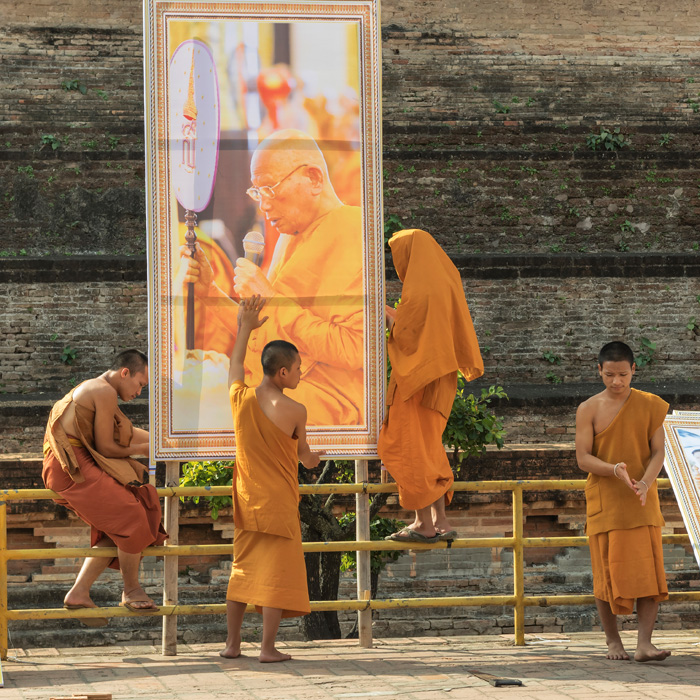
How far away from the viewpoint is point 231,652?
4.59 meters

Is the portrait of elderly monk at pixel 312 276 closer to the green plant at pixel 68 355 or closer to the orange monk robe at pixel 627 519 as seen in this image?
the orange monk robe at pixel 627 519

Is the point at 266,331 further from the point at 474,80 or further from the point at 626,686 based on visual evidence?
the point at 474,80

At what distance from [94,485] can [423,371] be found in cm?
153

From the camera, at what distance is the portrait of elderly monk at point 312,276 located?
16.3 feet

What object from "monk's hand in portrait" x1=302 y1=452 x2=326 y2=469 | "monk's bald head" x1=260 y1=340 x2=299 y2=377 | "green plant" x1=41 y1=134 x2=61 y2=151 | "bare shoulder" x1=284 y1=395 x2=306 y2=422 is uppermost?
"green plant" x1=41 y1=134 x2=61 y2=151

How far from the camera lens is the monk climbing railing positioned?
15.2 ft

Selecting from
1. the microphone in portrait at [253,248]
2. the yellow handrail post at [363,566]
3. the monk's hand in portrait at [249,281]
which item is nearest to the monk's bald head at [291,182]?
the microphone in portrait at [253,248]

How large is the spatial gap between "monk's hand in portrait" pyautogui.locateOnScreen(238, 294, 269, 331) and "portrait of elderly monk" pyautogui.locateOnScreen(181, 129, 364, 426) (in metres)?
0.08

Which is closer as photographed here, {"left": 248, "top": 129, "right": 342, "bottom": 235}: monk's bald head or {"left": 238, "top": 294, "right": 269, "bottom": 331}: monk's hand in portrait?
{"left": 238, "top": 294, "right": 269, "bottom": 331}: monk's hand in portrait

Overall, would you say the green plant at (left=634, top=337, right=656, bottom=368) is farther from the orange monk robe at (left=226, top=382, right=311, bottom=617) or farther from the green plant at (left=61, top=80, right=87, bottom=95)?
the orange monk robe at (left=226, top=382, right=311, bottom=617)

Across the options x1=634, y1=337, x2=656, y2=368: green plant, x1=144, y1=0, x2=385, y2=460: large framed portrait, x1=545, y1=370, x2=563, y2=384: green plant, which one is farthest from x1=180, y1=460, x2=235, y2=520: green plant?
x1=634, y1=337, x2=656, y2=368: green plant

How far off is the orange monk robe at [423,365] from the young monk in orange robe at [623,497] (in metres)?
0.63

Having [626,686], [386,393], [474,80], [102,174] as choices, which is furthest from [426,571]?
[474,80]

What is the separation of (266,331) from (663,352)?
24.8ft
